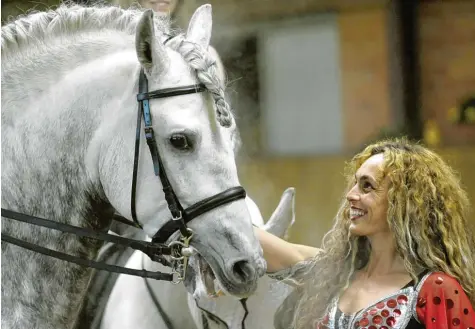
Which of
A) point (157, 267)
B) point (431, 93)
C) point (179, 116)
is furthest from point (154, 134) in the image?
point (431, 93)

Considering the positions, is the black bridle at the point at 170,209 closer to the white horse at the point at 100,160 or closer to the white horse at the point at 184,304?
the white horse at the point at 100,160

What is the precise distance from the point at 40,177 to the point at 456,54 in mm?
5823

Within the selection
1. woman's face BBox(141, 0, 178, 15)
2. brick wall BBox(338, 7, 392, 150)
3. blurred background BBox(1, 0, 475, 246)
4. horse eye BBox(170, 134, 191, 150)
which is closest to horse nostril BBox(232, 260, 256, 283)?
horse eye BBox(170, 134, 191, 150)

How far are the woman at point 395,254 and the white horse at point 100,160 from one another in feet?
1.12

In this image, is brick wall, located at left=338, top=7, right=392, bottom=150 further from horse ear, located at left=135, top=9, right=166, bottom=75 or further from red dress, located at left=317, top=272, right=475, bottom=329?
horse ear, located at left=135, top=9, right=166, bottom=75

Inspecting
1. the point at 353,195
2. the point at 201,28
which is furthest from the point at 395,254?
the point at 201,28

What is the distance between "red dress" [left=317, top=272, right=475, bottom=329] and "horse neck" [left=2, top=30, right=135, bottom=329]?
71 cm

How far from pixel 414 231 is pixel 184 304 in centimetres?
71

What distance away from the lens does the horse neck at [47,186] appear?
2.25 metres

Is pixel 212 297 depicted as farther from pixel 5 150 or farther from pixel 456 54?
pixel 456 54

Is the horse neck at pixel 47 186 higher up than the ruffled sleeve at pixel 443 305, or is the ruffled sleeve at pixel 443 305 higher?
the horse neck at pixel 47 186

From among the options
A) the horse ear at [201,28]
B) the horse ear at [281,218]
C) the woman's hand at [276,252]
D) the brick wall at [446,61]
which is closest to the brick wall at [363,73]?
the brick wall at [446,61]

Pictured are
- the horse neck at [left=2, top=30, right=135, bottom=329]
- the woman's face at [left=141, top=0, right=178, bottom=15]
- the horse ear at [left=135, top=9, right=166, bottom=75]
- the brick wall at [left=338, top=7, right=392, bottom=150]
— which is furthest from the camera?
A: the brick wall at [left=338, top=7, right=392, bottom=150]

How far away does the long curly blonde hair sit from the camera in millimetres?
2422
